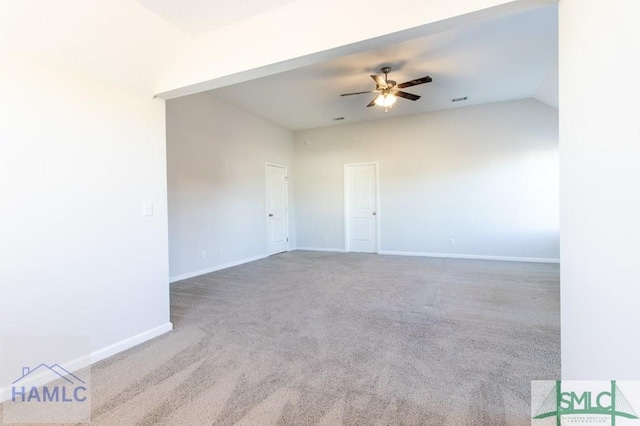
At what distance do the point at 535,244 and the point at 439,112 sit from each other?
3.05 metres

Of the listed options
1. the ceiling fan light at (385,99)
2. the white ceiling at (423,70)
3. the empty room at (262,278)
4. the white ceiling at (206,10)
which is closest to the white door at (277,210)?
the white ceiling at (423,70)

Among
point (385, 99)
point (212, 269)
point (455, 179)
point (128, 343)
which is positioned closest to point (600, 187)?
point (128, 343)

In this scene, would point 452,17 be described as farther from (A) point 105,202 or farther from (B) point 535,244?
(B) point 535,244

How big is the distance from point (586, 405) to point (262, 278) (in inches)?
151

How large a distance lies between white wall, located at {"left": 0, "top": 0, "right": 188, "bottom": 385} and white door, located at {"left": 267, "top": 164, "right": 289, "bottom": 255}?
391 centimetres

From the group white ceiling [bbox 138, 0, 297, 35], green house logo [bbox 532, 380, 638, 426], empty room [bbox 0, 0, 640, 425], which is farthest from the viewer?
white ceiling [bbox 138, 0, 297, 35]

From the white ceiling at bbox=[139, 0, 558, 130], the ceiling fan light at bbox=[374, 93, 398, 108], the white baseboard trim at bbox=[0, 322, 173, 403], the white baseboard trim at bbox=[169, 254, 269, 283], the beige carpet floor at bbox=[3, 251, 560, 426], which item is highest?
the white ceiling at bbox=[139, 0, 558, 130]

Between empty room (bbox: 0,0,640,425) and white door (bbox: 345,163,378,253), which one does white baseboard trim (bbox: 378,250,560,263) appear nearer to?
white door (bbox: 345,163,378,253)

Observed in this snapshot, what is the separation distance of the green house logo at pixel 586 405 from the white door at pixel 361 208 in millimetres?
5049

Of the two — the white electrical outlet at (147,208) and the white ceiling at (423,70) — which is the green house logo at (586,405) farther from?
the white electrical outlet at (147,208)

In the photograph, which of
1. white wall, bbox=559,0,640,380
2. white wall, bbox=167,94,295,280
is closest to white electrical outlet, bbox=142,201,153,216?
white wall, bbox=167,94,295,280

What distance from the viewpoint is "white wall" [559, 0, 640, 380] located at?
0.91 m

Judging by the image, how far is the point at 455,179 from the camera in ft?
19.5

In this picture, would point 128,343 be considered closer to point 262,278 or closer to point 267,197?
point 262,278
